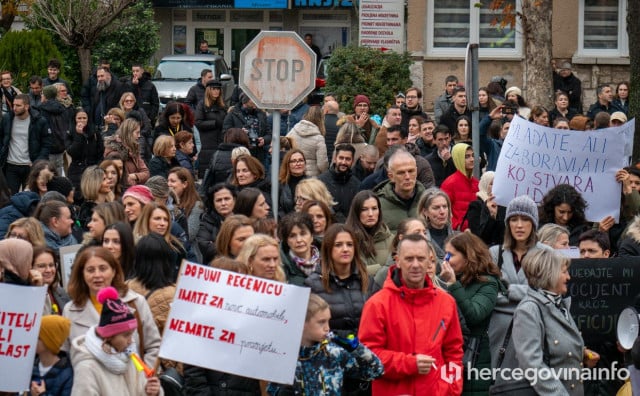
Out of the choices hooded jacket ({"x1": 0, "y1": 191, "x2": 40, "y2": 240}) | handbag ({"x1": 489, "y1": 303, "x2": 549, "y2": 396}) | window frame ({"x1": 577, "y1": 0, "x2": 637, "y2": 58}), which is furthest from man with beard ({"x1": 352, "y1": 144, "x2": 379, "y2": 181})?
window frame ({"x1": 577, "y1": 0, "x2": 637, "y2": 58})

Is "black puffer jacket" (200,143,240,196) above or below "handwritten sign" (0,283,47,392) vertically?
above

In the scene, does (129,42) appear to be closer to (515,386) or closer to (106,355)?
(515,386)

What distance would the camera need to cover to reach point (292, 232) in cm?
940

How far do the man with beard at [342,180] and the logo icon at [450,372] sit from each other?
5.06 meters

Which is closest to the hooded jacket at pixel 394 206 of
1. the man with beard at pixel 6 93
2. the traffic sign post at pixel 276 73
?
the traffic sign post at pixel 276 73

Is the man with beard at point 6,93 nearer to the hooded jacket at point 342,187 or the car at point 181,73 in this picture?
the car at point 181,73

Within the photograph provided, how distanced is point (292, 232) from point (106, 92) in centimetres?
1309

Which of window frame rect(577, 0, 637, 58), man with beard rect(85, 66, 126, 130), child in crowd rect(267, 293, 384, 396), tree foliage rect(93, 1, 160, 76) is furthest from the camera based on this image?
tree foliage rect(93, 1, 160, 76)

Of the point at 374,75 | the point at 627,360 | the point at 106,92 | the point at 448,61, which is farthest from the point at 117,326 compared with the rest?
the point at 448,61

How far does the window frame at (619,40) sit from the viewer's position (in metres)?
28.5

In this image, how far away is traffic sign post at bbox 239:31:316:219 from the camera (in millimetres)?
11734

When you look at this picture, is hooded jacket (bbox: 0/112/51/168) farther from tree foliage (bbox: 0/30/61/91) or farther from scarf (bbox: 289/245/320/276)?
tree foliage (bbox: 0/30/61/91)

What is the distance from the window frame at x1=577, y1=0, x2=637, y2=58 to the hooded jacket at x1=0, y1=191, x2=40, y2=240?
61.1 ft

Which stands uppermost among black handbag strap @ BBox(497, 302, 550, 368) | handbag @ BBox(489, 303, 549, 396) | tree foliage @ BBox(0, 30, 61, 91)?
tree foliage @ BBox(0, 30, 61, 91)
